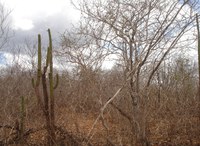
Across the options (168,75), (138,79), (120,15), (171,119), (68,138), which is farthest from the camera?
(168,75)

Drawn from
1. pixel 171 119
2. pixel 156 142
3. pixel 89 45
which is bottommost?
pixel 156 142

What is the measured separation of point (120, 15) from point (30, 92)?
5.38 meters

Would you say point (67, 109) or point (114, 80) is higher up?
point (114, 80)

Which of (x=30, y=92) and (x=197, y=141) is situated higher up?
(x=30, y=92)

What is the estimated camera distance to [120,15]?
30.2 feet

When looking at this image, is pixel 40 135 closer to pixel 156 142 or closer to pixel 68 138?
pixel 68 138

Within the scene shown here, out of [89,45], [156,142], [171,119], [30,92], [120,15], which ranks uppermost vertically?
[120,15]

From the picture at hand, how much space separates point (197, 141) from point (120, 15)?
12.9 feet

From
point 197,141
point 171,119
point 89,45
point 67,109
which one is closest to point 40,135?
point 67,109

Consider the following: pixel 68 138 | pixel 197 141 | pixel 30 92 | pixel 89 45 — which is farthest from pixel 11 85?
pixel 197 141

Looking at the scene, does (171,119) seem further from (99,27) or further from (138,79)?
(99,27)

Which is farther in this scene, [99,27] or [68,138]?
[99,27]

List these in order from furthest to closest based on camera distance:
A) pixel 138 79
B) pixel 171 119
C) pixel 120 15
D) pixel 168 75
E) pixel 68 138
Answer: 1. pixel 168 75
2. pixel 171 119
3. pixel 120 15
4. pixel 138 79
5. pixel 68 138

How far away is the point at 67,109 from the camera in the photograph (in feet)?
34.0
